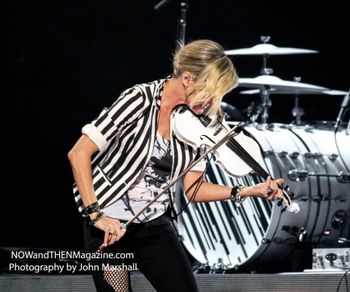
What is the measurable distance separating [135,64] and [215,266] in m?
1.51

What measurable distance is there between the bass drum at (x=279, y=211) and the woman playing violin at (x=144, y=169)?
2.88 meters

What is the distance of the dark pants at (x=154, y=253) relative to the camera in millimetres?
2906

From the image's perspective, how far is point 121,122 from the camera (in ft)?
9.59

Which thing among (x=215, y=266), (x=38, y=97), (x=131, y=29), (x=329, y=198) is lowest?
(x=215, y=266)

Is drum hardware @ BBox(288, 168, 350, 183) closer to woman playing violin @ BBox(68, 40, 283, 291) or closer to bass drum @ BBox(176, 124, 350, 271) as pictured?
bass drum @ BBox(176, 124, 350, 271)

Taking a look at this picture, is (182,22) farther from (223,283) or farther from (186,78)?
(186,78)

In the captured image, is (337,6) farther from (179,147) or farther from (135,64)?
(179,147)

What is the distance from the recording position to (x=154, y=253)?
294 centimetres

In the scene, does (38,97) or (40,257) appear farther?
(38,97)

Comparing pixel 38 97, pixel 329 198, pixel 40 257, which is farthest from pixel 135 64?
pixel 40 257

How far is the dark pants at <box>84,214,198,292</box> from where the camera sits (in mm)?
2906

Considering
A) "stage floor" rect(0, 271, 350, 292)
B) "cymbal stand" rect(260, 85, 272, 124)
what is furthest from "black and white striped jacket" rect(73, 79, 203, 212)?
"cymbal stand" rect(260, 85, 272, 124)

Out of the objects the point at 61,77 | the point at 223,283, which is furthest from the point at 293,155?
the point at 223,283

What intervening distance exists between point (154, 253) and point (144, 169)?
0.88 feet
